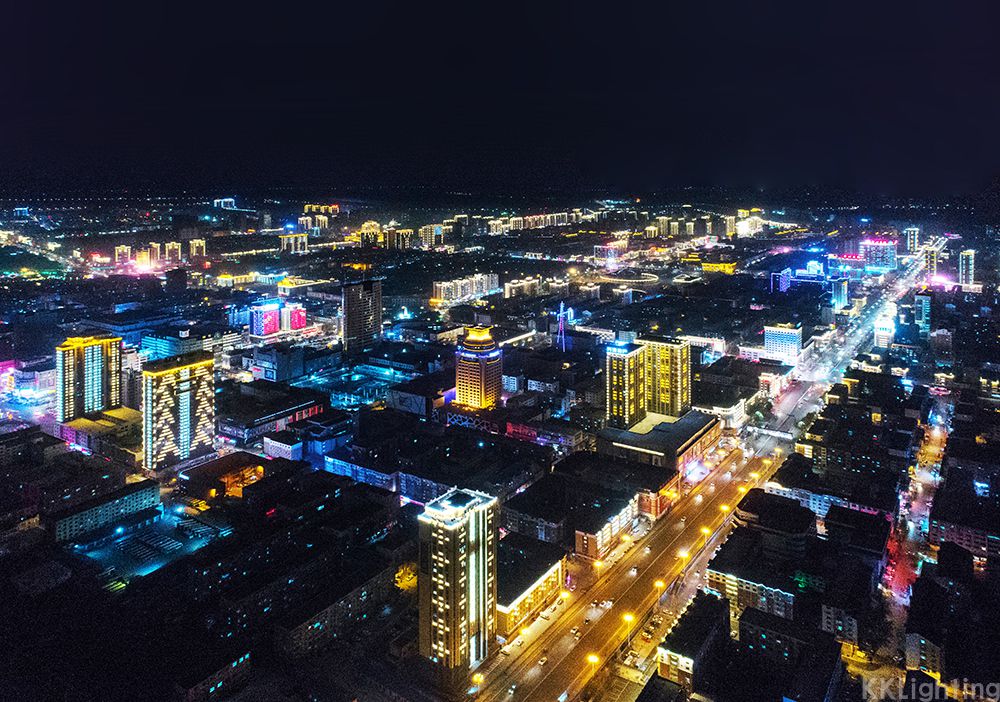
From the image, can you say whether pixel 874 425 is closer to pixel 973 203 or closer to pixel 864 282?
pixel 864 282

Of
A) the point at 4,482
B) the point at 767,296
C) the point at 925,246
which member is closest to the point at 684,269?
the point at 767,296

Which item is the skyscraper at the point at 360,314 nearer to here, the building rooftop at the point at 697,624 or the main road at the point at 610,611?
the main road at the point at 610,611

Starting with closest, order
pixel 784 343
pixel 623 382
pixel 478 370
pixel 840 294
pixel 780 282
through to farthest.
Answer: pixel 623 382
pixel 478 370
pixel 784 343
pixel 840 294
pixel 780 282

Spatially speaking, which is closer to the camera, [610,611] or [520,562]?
[610,611]

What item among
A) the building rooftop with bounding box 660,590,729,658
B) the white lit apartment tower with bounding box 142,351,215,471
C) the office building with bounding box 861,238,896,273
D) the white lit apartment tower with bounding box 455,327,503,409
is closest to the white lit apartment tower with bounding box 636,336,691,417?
the white lit apartment tower with bounding box 455,327,503,409

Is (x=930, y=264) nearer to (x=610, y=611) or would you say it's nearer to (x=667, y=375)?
(x=667, y=375)

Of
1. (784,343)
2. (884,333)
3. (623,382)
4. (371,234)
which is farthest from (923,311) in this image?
(371,234)
